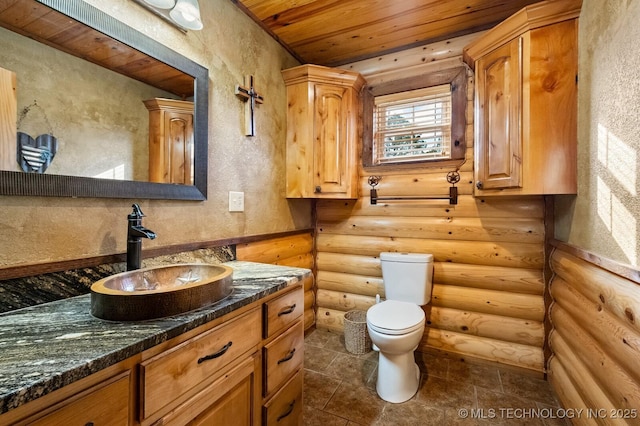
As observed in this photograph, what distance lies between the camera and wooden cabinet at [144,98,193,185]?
1386 mm

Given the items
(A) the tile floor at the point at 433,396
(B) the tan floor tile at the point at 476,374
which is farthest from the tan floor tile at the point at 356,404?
(B) the tan floor tile at the point at 476,374

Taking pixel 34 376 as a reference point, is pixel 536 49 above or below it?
above

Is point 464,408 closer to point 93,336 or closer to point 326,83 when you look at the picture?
point 93,336

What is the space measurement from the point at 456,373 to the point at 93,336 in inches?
87.4

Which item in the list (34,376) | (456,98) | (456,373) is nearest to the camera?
(34,376)

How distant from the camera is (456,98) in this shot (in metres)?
2.23

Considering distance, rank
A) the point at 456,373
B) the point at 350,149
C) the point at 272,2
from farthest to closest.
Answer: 1. the point at 350,149
2. the point at 456,373
3. the point at 272,2

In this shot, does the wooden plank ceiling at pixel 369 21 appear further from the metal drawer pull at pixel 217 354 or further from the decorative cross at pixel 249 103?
the metal drawer pull at pixel 217 354

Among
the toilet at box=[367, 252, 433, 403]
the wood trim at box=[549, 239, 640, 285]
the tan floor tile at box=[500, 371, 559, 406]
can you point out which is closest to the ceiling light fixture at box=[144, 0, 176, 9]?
the toilet at box=[367, 252, 433, 403]

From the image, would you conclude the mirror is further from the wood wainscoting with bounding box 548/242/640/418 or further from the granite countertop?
the wood wainscoting with bounding box 548/242/640/418

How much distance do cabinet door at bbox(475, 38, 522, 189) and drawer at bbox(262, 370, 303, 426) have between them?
66.7 inches

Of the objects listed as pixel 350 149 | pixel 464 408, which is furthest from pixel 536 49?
pixel 464 408

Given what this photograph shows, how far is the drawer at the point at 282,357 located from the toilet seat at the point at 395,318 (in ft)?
1.78

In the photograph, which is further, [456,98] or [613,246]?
[456,98]
